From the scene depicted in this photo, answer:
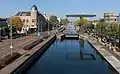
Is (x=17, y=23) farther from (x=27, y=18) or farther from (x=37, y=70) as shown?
(x=37, y=70)

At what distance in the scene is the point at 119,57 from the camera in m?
46.6

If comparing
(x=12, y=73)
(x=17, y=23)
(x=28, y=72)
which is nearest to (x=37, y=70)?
(x=28, y=72)

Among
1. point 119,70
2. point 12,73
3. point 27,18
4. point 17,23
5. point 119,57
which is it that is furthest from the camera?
point 27,18

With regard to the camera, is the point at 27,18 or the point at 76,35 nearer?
the point at 76,35

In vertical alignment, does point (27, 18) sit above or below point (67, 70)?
above

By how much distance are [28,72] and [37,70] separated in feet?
8.56

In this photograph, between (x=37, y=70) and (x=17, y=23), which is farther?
(x=17, y=23)

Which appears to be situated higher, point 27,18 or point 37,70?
point 27,18

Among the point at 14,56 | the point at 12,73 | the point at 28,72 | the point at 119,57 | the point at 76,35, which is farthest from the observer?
the point at 76,35

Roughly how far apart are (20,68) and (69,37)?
9227 centimetres

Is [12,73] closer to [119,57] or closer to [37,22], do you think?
[119,57]

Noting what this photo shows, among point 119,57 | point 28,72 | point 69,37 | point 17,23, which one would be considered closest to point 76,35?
point 69,37

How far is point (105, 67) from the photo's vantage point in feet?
146

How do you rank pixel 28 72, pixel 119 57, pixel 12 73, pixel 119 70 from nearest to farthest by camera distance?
pixel 12 73 → pixel 119 70 → pixel 28 72 → pixel 119 57
